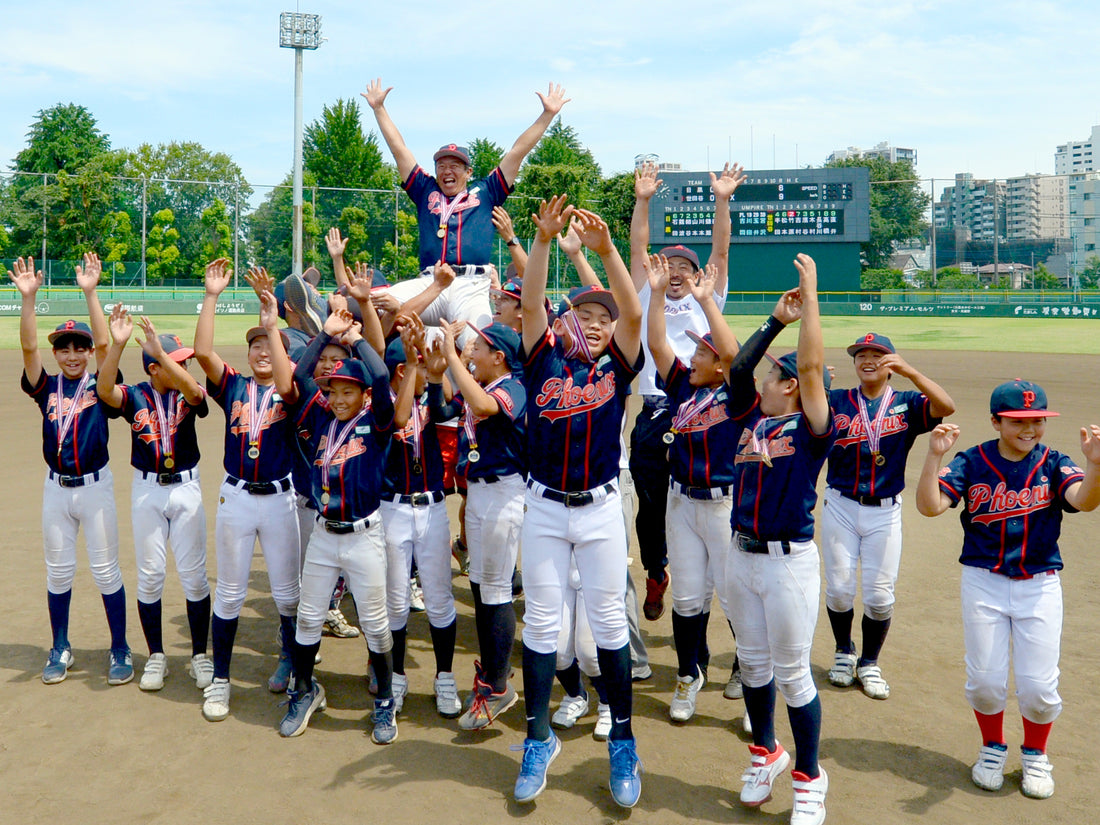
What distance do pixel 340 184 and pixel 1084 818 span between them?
6609cm

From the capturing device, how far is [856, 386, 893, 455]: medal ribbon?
565 cm

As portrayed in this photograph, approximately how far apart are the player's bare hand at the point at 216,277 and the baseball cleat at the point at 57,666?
8.22 feet

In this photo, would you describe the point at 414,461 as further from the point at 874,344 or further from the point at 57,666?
the point at 874,344

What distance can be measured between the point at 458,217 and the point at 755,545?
142 inches

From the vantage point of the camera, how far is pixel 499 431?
543 centimetres

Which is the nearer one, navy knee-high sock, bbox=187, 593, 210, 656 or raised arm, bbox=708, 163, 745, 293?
navy knee-high sock, bbox=187, 593, 210, 656

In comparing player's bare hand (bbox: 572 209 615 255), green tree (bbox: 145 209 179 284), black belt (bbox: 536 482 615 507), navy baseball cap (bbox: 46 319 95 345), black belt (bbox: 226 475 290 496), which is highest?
green tree (bbox: 145 209 179 284)

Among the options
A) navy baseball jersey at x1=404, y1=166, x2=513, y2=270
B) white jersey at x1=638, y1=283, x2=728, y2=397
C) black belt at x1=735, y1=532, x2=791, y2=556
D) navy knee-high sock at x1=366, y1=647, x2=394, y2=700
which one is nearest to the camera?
black belt at x1=735, y1=532, x2=791, y2=556

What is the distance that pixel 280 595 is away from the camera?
18.5 feet

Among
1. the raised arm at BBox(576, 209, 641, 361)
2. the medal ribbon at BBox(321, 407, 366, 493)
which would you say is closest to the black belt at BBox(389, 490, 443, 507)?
the medal ribbon at BBox(321, 407, 366, 493)

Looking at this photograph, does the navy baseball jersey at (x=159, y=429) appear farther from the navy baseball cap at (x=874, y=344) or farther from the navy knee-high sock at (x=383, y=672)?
the navy baseball cap at (x=874, y=344)

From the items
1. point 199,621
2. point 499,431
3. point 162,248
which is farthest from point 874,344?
point 162,248

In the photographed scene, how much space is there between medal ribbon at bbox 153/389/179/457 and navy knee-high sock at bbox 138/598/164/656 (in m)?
0.99

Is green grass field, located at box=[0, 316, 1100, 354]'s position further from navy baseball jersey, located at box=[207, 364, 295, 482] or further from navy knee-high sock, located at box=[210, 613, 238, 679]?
navy knee-high sock, located at box=[210, 613, 238, 679]
